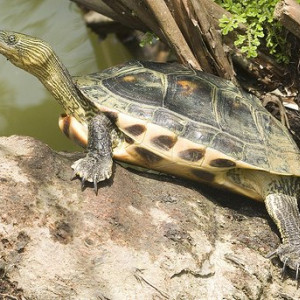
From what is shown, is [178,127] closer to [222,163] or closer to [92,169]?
[222,163]

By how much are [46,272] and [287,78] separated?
7.83 ft

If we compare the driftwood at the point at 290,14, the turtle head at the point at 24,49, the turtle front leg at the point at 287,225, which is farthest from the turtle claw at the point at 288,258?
the turtle head at the point at 24,49

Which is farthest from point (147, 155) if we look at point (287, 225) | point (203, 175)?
point (287, 225)

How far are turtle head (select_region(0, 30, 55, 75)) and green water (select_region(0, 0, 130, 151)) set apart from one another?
1.73 m

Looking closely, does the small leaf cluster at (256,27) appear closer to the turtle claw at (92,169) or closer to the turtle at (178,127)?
the turtle at (178,127)

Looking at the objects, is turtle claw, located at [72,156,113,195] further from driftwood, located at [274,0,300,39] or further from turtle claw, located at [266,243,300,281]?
driftwood, located at [274,0,300,39]

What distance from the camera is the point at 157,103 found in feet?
10.7

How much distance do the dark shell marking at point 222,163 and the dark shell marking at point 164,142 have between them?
0.89 feet

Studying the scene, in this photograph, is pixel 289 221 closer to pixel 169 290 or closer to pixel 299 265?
pixel 299 265

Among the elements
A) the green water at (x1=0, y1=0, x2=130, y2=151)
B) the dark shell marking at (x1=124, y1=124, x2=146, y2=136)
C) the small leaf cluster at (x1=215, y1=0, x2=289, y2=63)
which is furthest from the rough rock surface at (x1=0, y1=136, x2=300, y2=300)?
the green water at (x1=0, y1=0, x2=130, y2=151)

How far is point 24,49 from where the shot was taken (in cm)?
335

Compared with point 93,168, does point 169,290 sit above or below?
below

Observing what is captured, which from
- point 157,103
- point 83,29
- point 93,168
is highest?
point 157,103

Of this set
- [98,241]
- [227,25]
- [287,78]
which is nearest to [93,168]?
[98,241]
